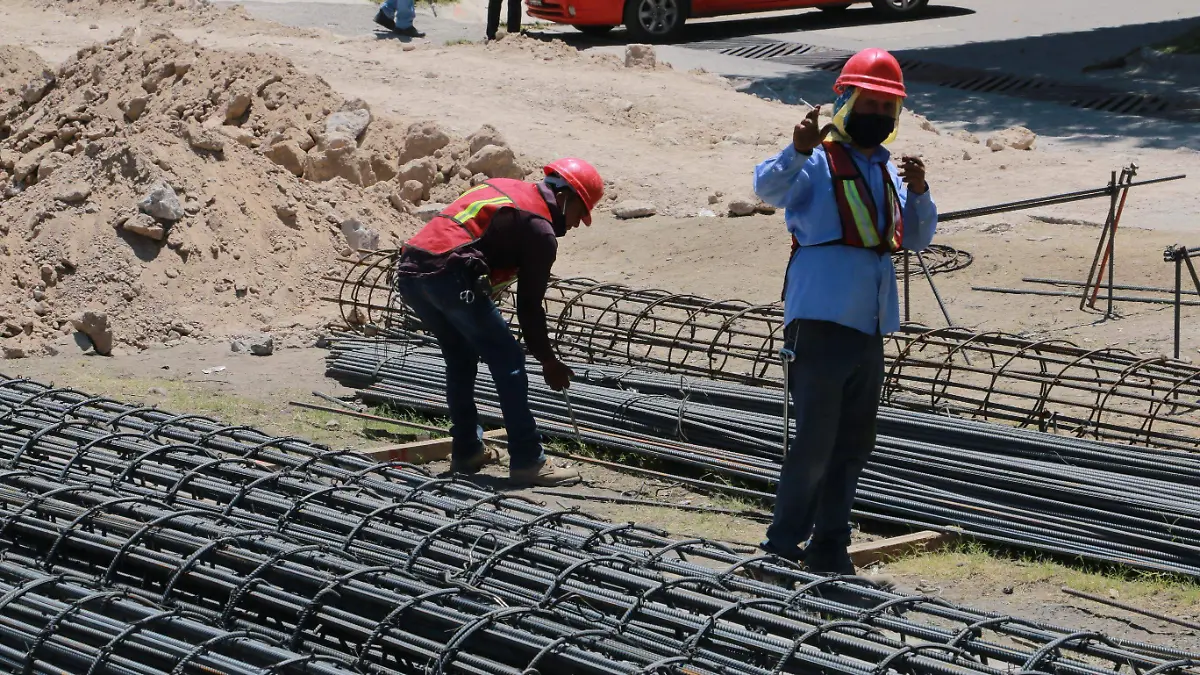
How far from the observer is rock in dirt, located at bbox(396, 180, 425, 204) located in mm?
14180

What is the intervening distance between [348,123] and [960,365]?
24.0 feet

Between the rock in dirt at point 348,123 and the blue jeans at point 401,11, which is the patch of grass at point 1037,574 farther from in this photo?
the blue jeans at point 401,11

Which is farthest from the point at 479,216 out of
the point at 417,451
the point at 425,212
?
the point at 425,212

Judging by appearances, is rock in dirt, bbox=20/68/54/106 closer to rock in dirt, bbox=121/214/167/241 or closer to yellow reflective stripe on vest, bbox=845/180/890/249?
rock in dirt, bbox=121/214/167/241

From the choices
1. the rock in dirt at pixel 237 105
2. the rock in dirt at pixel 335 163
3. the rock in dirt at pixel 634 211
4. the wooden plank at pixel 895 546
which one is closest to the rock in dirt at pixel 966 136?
the rock in dirt at pixel 634 211

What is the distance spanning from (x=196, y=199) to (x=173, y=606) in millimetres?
7777

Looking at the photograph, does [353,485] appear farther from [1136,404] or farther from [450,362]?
[1136,404]

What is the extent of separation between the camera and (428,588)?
14.5 ft

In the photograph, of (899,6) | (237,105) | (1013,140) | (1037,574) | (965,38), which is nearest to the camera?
(1037,574)

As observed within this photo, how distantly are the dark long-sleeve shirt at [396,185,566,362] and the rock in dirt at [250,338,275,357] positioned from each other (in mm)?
3959

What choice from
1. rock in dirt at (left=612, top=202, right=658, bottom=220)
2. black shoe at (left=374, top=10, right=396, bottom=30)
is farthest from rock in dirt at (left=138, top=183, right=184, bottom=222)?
black shoe at (left=374, top=10, right=396, bottom=30)

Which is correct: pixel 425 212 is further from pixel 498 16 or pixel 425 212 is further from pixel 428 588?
pixel 428 588

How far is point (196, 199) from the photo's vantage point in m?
11.9

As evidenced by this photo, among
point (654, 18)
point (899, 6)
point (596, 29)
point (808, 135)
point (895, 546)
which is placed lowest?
point (895, 546)
